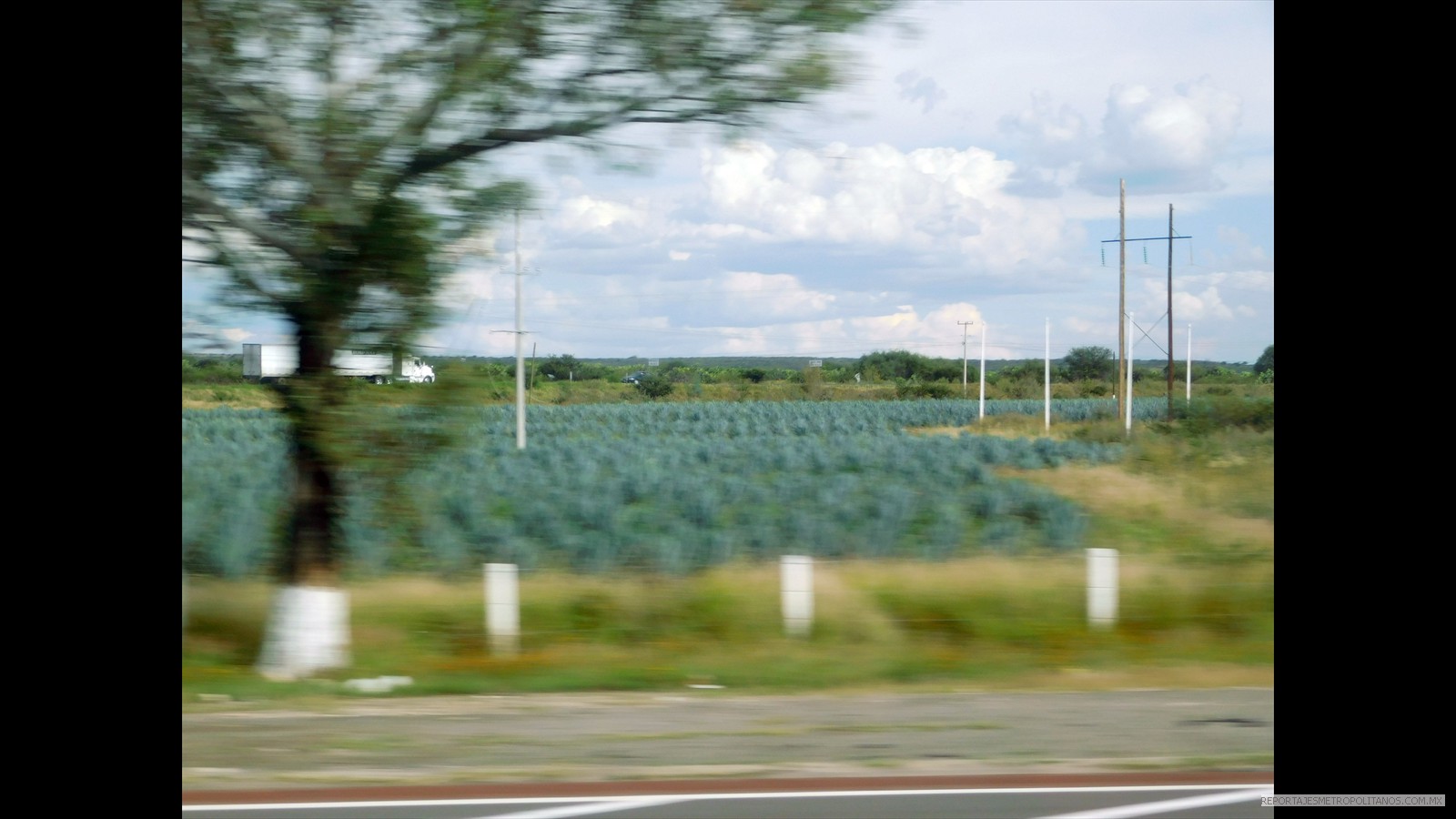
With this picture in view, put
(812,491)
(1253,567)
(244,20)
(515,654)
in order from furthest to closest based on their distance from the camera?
(812,491) < (1253,567) < (515,654) < (244,20)

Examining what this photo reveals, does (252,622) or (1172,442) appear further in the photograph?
(1172,442)

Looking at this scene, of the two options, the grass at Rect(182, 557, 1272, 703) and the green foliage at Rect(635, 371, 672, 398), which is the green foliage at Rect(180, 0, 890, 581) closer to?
the grass at Rect(182, 557, 1272, 703)

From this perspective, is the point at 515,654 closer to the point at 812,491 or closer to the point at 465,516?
the point at 465,516

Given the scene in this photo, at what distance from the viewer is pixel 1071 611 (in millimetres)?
11852

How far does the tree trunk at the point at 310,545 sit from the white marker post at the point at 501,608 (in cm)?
136

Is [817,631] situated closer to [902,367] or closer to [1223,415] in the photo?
[1223,415]

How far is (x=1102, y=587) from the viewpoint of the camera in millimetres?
11656

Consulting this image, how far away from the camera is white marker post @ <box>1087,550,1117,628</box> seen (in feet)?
38.0

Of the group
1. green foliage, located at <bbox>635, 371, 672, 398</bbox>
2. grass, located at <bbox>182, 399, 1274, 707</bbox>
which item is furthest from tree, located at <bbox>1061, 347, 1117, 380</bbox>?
grass, located at <bbox>182, 399, 1274, 707</bbox>

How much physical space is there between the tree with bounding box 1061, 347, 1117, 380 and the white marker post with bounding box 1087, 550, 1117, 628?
5125 centimetres

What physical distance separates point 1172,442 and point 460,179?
939 inches

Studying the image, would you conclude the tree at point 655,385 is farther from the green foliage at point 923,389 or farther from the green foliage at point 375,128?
the green foliage at point 375,128
